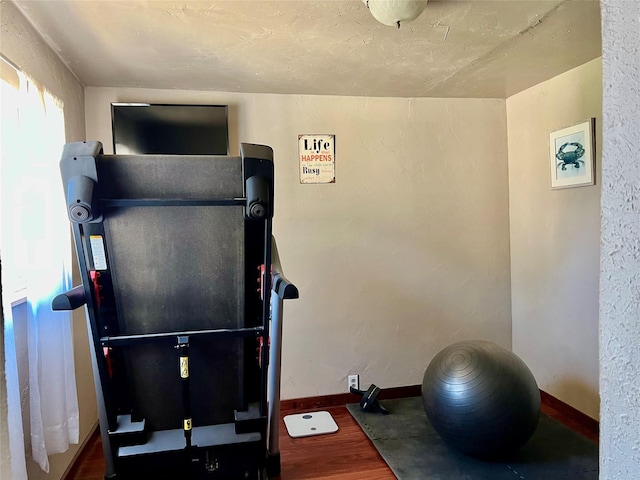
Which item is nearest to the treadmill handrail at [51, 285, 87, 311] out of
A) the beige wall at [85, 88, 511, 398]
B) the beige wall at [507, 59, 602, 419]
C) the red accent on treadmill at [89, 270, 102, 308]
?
the red accent on treadmill at [89, 270, 102, 308]

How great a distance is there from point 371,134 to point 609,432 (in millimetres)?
2660

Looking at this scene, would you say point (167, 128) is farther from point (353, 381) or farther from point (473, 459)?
point (473, 459)

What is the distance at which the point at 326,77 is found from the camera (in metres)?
2.69

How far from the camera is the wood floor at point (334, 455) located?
229 centimetres

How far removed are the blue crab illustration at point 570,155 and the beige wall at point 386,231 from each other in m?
0.56

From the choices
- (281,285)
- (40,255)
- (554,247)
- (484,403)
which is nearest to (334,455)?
(484,403)

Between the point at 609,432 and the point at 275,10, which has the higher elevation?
the point at 275,10

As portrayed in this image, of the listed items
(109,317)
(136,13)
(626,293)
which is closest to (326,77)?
(136,13)

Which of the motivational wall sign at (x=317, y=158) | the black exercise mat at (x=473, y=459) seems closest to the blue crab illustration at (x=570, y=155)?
the motivational wall sign at (x=317, y=158)

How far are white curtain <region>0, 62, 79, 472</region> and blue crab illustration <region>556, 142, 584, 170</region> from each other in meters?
2.88

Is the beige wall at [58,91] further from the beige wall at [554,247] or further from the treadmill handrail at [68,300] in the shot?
the beige wall at [554,247]

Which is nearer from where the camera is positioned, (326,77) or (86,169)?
(86,169)

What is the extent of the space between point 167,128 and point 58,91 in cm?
64

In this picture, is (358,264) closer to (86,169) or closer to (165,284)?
(165,284)
